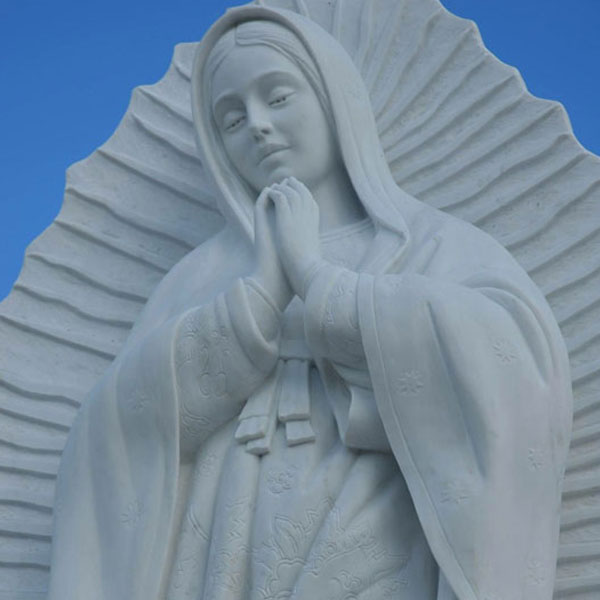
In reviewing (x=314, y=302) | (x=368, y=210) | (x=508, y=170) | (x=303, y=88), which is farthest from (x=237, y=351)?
(x=508, y=170)

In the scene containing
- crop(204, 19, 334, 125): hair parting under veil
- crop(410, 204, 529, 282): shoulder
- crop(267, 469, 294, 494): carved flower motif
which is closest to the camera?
crop(267, 469, 294, 494): carved flower motif

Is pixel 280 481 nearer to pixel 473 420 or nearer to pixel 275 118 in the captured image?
pixel 473 420

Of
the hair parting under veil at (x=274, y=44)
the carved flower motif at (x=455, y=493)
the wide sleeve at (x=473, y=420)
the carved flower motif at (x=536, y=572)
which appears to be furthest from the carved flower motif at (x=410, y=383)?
the hair parting under veil at (x=274, y=44)

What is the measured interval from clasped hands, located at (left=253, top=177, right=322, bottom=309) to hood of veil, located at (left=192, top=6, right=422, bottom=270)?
0.23 metres

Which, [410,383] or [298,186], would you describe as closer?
[410,383]

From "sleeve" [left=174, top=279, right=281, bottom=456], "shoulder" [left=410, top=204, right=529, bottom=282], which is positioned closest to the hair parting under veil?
"shoulder" [left=410, top=204, right=529, bottom=282]

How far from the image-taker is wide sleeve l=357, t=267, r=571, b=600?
355 cm

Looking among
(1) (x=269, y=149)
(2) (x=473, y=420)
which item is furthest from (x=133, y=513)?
(1) (x=269, y=149)

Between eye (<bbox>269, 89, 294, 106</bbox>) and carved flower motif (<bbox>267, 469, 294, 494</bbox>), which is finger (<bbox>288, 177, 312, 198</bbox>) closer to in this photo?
eye (<bbox>269, 89, 294, 106</bbox>)

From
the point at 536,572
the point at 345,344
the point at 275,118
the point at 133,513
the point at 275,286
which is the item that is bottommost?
the point at 536,572

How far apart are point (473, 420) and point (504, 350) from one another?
20 centimetres

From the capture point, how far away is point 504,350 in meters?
3.71

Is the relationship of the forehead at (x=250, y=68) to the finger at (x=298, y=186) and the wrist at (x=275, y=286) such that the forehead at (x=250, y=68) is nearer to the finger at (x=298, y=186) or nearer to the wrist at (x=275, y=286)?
the finger at (x=298, y=186)

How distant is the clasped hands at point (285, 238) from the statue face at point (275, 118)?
192 millimetres
